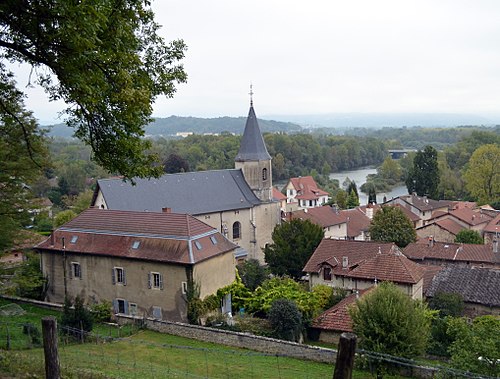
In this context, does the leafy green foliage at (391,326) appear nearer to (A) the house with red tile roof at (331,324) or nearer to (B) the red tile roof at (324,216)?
(A) the house with red tile roof at (331,324)

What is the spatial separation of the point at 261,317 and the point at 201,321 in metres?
3.34

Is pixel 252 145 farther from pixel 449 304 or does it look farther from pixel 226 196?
pixel 449 304

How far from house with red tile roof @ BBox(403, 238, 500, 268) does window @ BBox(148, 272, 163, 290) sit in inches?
823

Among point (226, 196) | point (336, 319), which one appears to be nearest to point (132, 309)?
point (336, 319)

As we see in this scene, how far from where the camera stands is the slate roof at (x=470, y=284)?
2830 centimetres

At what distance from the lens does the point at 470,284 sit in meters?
29.6

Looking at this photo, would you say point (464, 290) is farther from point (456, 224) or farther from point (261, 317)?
point (456, 224)

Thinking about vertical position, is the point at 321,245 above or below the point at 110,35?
below

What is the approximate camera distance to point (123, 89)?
10.2 m

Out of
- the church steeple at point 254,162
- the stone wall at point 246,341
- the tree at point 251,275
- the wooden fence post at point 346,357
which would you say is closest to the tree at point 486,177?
the church steeple at point 254,162

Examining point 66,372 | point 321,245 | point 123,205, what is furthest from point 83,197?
point 66,372

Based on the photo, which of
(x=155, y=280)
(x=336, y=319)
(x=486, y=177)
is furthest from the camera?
(x=486, y=177)

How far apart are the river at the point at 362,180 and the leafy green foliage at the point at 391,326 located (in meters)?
67.0

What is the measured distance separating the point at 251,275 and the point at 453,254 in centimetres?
1585
